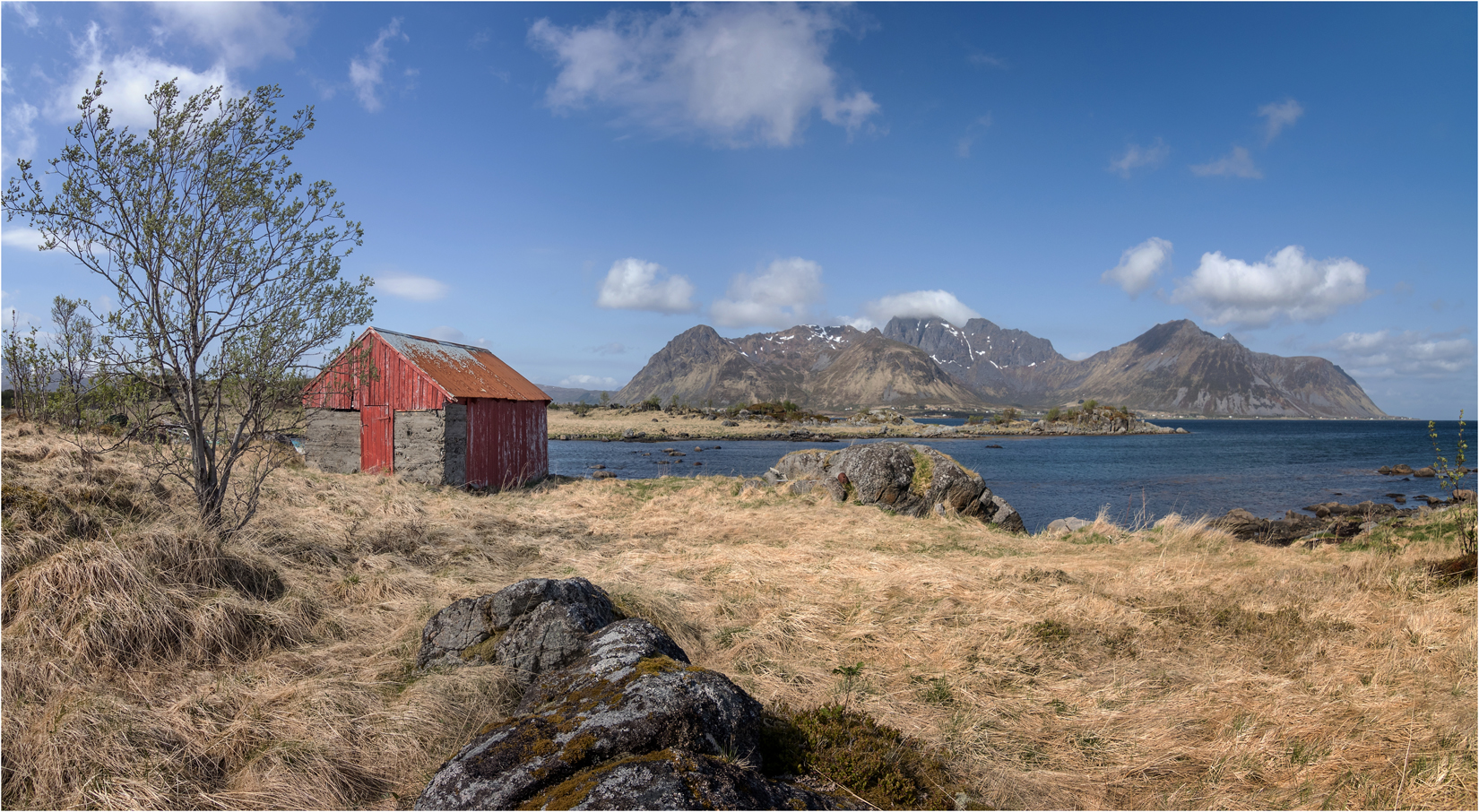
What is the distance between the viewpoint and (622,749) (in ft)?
11.1

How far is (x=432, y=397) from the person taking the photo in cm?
2053

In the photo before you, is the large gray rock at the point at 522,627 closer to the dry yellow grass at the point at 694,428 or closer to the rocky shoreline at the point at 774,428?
the rocky shoreline at the point at 774,428

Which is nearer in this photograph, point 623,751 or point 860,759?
point 623,751

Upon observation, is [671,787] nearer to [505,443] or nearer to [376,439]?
[376,439]

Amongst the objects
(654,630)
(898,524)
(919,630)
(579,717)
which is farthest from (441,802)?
(898,524)

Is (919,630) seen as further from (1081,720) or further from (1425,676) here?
(1425,676)

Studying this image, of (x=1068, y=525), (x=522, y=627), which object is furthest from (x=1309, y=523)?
(x=522, y=627)

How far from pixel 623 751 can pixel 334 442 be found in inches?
879

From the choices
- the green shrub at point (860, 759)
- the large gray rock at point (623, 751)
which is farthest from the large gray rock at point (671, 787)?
the green shrub at point (860, 759)

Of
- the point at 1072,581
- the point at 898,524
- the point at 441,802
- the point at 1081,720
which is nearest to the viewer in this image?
the point at 441,802

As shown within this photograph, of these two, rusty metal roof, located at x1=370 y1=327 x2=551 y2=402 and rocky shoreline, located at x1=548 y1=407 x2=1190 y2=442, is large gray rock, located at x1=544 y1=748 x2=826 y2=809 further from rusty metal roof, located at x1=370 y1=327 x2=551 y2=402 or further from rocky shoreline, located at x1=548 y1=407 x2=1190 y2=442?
rocky shoreline, located at x1=548 y1=407 x2=1190 y2=442

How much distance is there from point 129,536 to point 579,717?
20.8ft

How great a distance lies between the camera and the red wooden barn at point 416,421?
67.3 feet

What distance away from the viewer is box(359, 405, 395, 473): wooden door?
21000mm
